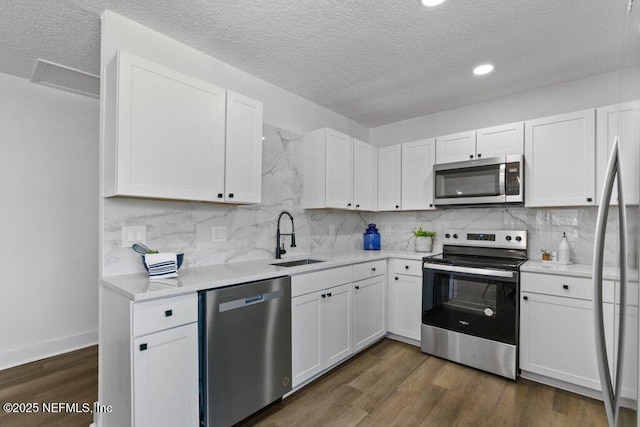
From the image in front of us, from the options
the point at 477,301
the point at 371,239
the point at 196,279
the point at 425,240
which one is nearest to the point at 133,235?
the point at 196,279

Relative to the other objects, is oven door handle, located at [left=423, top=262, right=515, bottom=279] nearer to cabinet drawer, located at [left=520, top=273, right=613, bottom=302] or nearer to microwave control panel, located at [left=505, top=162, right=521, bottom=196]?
Result: cabinet drawer, located at [left=520, top=273, right=613, bottom=302]

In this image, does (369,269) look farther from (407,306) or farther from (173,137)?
(173,137)

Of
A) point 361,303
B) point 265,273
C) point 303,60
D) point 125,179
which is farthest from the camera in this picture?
point 361,303

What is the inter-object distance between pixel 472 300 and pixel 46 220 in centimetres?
413

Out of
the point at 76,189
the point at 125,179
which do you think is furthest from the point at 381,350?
the point at 76,189

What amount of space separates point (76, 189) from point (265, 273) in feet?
8.29

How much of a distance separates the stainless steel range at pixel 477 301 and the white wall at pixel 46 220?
11.7ft

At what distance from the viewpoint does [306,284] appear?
7.74 feet

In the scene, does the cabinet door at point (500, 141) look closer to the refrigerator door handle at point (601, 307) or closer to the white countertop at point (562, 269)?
the white countertop at point (562, 269)

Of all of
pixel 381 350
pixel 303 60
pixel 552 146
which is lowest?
pixel 381 350

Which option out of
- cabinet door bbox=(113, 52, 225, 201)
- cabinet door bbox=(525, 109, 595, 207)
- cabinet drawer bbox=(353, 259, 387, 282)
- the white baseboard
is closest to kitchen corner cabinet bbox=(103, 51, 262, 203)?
cabinet door bbox=(113, 52, 225, 201)

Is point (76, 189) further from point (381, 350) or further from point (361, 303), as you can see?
point (381, 350)

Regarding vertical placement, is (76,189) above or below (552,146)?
below

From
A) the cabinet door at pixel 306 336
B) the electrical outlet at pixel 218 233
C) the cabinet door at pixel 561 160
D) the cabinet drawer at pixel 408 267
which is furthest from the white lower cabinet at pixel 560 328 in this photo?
the electrical outlet at pixel 218 233
